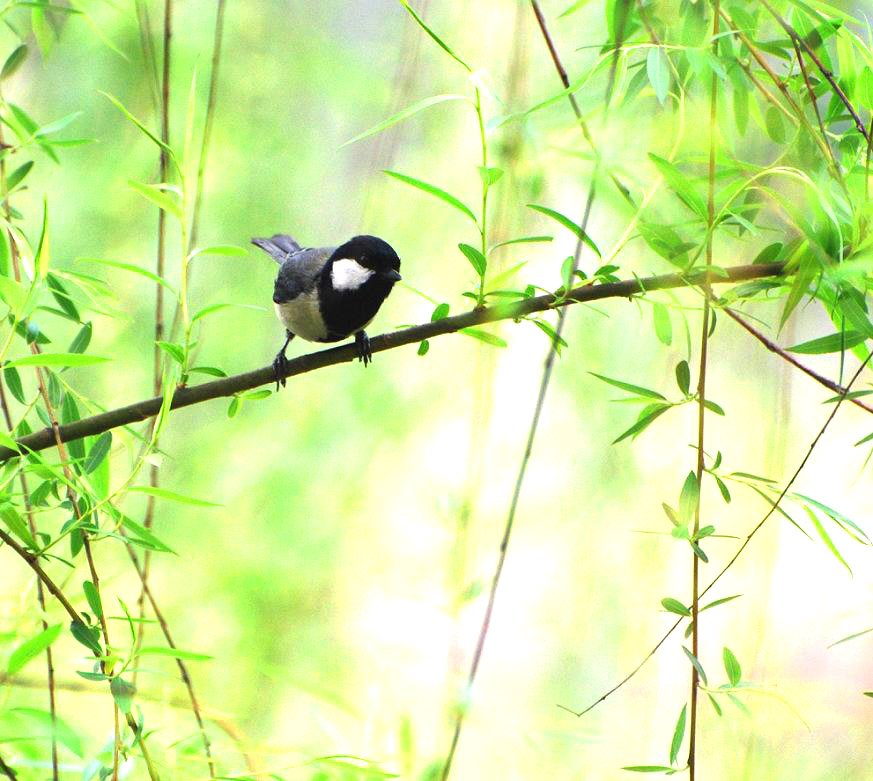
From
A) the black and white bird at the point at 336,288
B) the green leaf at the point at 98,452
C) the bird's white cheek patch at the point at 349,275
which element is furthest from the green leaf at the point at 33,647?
the bird's white cheek patch at the point at 349,275

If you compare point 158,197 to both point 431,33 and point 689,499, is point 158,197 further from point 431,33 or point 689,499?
point 689,499

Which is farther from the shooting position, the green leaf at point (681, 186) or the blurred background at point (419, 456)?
the blurred background at point (419, 456)

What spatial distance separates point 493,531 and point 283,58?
1332mm

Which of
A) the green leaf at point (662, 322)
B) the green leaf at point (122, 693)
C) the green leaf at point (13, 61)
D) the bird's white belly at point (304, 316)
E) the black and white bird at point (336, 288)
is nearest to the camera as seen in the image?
the green leaf at point (122, 693)

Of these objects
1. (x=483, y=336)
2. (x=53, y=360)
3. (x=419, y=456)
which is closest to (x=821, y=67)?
(x=483, y=336)

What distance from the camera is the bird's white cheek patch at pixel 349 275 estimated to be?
1.55m

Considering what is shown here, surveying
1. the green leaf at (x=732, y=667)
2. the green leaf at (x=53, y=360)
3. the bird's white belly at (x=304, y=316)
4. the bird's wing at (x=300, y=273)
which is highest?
the bird's wing at (x=300, y=273)

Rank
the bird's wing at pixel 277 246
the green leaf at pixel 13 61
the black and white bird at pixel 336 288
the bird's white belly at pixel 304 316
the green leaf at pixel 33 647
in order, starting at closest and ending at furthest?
1. the green leaf at pixel 33 647
2. the green leaf at pixel 13 61
3. the black and white bird at pixel 336 288
4. the bird's white belly at pixel 304 316
5. the bird's wing at pixel 277 246

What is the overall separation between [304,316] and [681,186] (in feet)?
3.47

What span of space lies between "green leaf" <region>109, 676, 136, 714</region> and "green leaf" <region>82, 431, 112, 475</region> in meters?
0.16

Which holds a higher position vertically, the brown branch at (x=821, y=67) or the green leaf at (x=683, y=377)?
the brown branch at (x=821, y=67)

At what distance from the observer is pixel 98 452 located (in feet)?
2.43

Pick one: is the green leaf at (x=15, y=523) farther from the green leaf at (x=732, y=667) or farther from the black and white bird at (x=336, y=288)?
the black and white bird at (x=336, y=288)

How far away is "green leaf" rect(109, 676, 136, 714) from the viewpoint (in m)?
0.63
